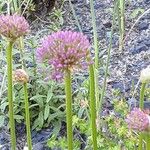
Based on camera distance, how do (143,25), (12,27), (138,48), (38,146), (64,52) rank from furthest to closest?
Result: (143,25), (138,48), (38,146), (12,27), (64,52)

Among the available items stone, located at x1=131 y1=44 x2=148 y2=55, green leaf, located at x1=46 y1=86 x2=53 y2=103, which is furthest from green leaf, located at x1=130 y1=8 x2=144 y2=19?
green leaf, located at x1=46 y1=86 x2=53 y2=103

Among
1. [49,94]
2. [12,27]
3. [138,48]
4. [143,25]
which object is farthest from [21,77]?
[143,25]

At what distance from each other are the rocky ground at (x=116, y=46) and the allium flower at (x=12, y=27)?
1099mm

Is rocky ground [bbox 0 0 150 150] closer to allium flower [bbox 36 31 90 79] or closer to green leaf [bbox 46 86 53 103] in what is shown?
green leaf [bbox 46 86 53 103]

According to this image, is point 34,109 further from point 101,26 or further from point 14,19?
point 14,19

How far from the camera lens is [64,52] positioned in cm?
72

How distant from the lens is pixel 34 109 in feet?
6.97

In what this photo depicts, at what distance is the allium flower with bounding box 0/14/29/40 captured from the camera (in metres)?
0.88

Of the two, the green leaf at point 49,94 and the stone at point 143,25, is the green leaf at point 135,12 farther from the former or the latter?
the green leaf at point 49,94

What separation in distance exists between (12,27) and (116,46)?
1721 millimetres

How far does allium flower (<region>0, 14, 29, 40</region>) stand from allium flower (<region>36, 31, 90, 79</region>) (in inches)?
5.2

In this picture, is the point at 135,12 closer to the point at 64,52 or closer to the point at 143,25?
the point at 143,25

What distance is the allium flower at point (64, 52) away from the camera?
2.36 ft

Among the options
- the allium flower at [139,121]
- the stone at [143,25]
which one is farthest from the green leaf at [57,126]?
the allium flower at [139,121]
